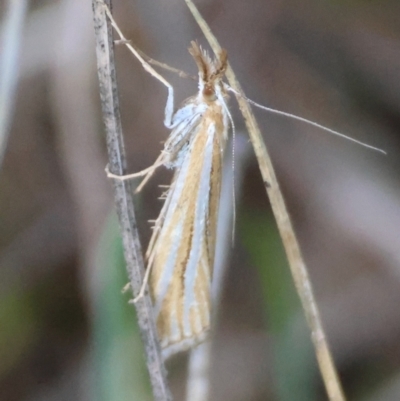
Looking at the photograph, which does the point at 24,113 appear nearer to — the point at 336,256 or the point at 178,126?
the point at 178,126

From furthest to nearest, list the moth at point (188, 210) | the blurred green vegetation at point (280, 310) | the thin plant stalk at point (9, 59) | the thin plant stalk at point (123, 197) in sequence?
the blurred green vegetation at point (280, 310)
the thin plant stalk at point (9, 59)
the moth at point (188, 210)
the thin plant stalk at point (123, 197)

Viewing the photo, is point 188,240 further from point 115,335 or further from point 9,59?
point 9,59

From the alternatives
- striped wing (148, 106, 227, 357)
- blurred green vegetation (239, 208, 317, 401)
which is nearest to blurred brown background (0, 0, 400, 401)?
blurred green vegetation (239, 208, 317, 401)

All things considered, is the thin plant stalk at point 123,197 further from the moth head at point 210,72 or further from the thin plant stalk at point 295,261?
the thin plant stalk at point 295,261

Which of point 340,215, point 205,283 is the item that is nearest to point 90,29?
point 205,283

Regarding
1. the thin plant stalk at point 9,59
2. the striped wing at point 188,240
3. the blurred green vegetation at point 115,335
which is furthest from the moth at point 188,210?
the thin plant stalk at point 9,59
